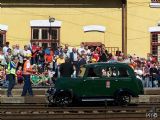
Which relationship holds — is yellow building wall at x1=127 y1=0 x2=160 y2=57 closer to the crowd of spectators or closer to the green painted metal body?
the crowd of spectators

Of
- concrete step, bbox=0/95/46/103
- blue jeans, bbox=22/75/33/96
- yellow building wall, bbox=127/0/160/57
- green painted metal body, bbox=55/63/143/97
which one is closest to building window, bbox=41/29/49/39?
yellow building wall, bbox=127/0/160/57

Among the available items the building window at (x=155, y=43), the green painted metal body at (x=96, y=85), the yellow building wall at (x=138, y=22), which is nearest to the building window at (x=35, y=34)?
the yellow building wall at (x=138, y=22)

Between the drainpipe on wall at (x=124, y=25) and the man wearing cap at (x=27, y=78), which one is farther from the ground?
the drainpipe on wall at (x=124, y=25)

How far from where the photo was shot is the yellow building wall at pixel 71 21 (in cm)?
3559

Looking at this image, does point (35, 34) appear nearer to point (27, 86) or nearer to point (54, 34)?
point (54, 34)

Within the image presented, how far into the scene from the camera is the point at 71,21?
35.9m

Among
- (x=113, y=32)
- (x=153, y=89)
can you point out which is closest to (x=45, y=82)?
(x=153, y=89)

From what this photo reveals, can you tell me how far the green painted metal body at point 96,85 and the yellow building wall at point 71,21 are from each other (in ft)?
36.8

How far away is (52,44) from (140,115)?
1737 centimetres

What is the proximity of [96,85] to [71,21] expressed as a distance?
11870 mm

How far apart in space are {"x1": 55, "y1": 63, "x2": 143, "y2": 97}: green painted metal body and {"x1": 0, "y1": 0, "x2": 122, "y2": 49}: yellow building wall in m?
11.2

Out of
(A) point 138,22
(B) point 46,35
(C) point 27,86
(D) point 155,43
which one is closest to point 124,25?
(A) point 138,22

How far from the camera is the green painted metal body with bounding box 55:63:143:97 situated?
2445cm

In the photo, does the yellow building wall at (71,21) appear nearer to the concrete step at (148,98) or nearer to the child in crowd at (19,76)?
the child in crowd at (19,76)
